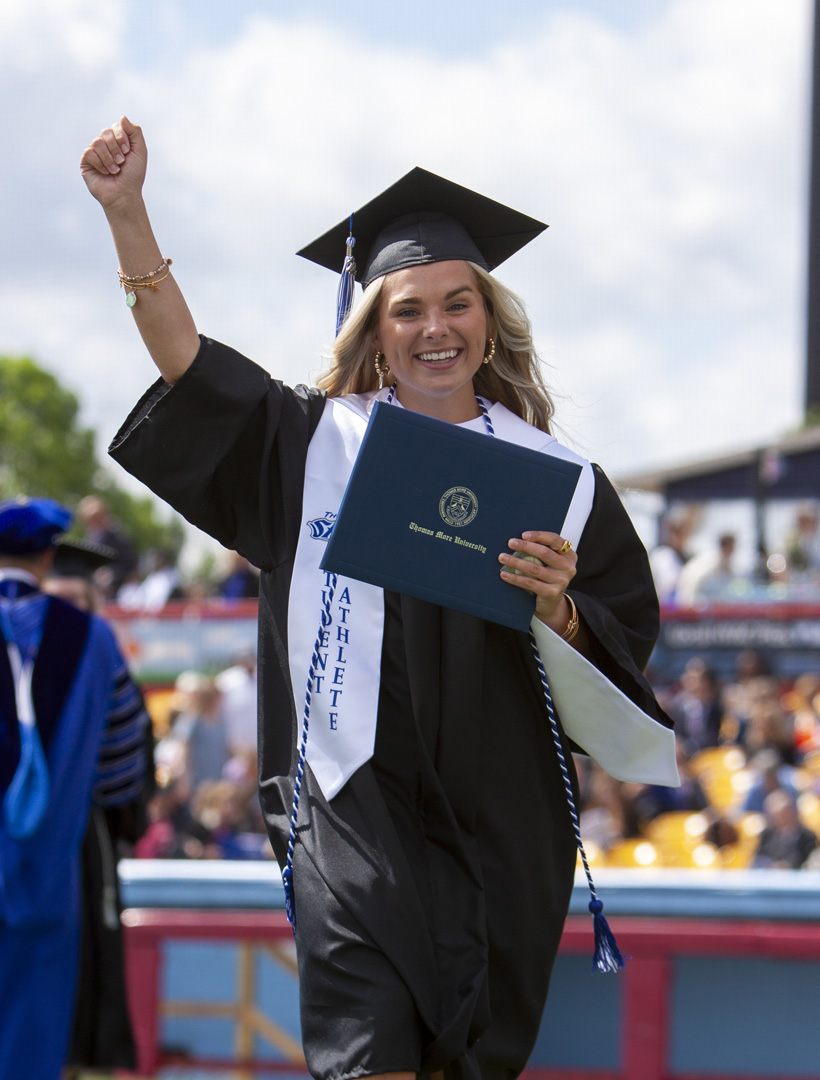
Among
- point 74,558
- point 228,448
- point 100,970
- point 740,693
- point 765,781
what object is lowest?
point 100,970

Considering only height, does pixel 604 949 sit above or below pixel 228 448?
below

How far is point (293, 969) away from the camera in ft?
14.7

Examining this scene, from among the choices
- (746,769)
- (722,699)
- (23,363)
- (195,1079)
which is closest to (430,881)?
(195,1079)

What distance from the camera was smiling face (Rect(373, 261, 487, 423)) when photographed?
2660mm

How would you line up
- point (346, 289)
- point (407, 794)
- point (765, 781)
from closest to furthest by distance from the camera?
point (407, 794), point (346, 289), point (765, 781)

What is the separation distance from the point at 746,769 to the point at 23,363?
48.5 m

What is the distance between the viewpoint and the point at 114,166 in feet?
7.79

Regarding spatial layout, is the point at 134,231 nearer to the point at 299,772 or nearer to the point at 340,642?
the point at 340,642

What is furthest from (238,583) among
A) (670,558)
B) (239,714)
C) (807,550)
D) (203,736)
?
(807,550)

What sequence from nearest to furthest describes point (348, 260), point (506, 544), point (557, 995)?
point (506, 544), point (348, 260), point (557, 995)

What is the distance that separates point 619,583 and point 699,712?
8254 millimetres

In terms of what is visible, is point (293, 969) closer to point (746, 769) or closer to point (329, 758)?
point (329, 758)

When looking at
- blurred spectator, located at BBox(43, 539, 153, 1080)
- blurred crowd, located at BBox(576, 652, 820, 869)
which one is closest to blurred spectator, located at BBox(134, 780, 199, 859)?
blurred crowd, located at BBox(576, 652, 820, 869)

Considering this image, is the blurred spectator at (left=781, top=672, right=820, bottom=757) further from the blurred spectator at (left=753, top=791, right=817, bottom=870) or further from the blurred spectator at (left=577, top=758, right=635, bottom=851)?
the blurred spectator at (left=753, top=791, right=817, bottom=870)
